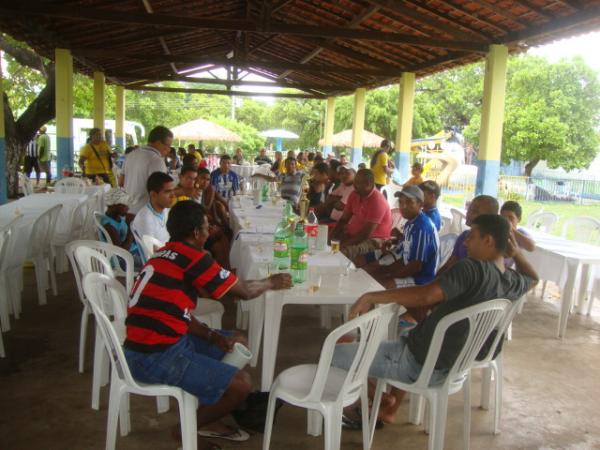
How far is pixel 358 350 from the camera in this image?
2178 millimetres

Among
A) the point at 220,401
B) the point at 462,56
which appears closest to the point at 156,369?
the point at 220,401

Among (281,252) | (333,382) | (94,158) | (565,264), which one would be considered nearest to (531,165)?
(94,158)

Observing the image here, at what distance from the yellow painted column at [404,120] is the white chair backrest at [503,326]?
31.5ft

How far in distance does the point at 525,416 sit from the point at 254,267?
5.64ft

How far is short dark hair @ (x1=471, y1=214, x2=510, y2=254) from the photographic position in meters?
2.33

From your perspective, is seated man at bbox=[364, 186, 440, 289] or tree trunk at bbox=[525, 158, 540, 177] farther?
tree trunk at bbox=[525, 158, 540, 177]

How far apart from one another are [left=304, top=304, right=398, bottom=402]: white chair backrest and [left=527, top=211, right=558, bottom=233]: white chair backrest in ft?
14.0

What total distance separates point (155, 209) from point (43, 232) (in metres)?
1.50

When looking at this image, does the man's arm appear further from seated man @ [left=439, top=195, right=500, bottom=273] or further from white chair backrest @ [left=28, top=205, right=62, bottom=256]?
white chair backrest @ [left=28, top=205, right=62, bottom=256]

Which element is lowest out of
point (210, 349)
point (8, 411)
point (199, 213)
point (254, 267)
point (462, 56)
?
point (8, 411)

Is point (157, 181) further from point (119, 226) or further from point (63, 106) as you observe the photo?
point (63, 106)

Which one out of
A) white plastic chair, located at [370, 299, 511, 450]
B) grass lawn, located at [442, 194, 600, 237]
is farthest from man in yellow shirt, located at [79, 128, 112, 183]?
grass lawn, located at [442, 194, 600, 237]

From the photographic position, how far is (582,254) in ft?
14.5

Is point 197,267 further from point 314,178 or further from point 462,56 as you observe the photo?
point 462,56
